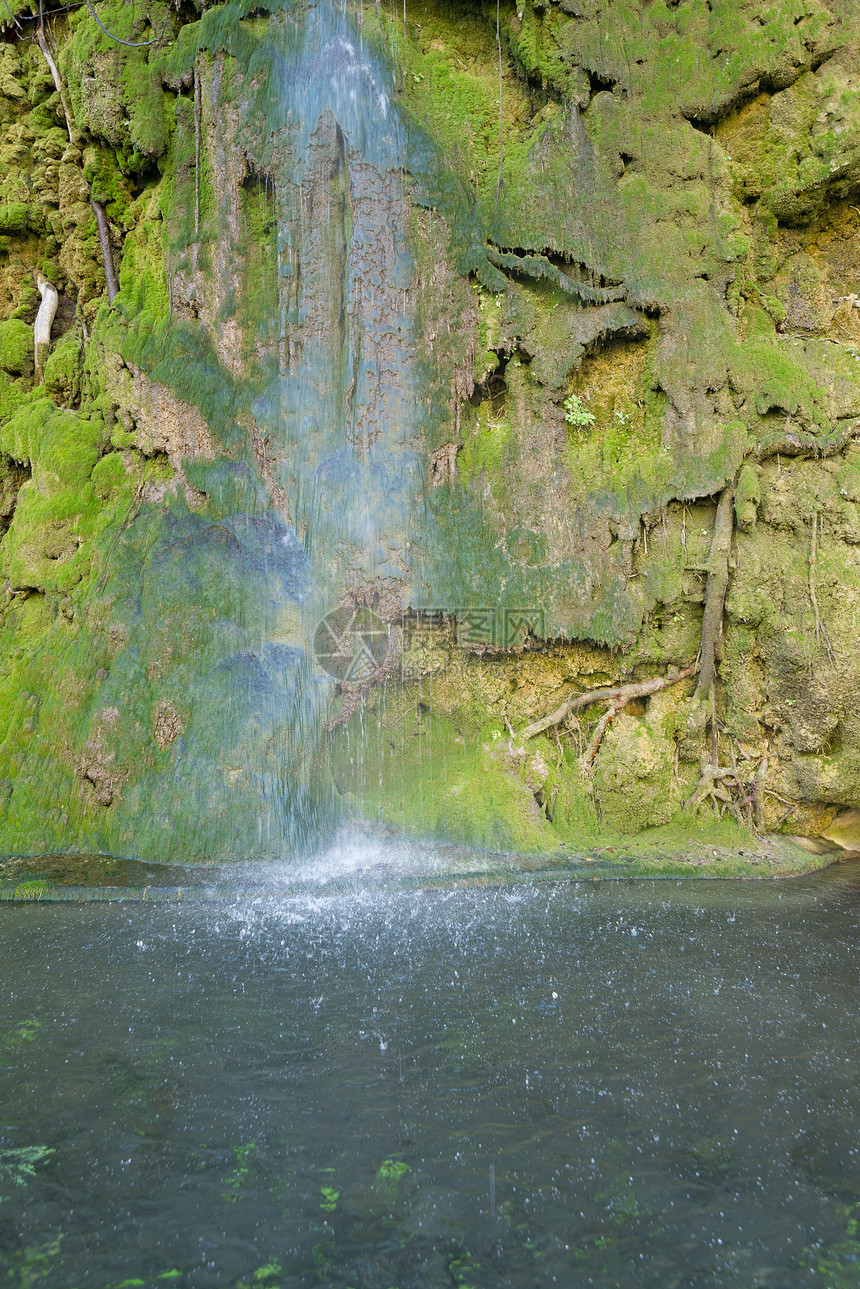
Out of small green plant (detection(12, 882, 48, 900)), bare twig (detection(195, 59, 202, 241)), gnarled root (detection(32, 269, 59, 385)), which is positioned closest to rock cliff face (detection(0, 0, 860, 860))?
bare twig (detection(195, 59, 202, 241))

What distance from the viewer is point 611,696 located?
23.9 feet

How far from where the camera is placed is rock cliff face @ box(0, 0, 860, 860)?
23.0ft

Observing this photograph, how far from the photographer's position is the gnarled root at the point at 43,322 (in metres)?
8.49

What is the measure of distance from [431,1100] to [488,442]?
17.8ft

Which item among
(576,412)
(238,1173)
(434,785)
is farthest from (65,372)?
(238,1173)

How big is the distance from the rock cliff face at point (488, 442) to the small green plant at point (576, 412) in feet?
0.11

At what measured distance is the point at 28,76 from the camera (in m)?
8.57

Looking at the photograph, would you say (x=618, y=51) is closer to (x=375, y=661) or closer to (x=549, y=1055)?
(x=375, y=661)

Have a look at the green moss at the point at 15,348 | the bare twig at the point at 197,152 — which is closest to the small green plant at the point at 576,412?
the bare twig at the point at 197,152

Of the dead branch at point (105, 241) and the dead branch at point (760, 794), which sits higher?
the dead branch at point (105, 241)
